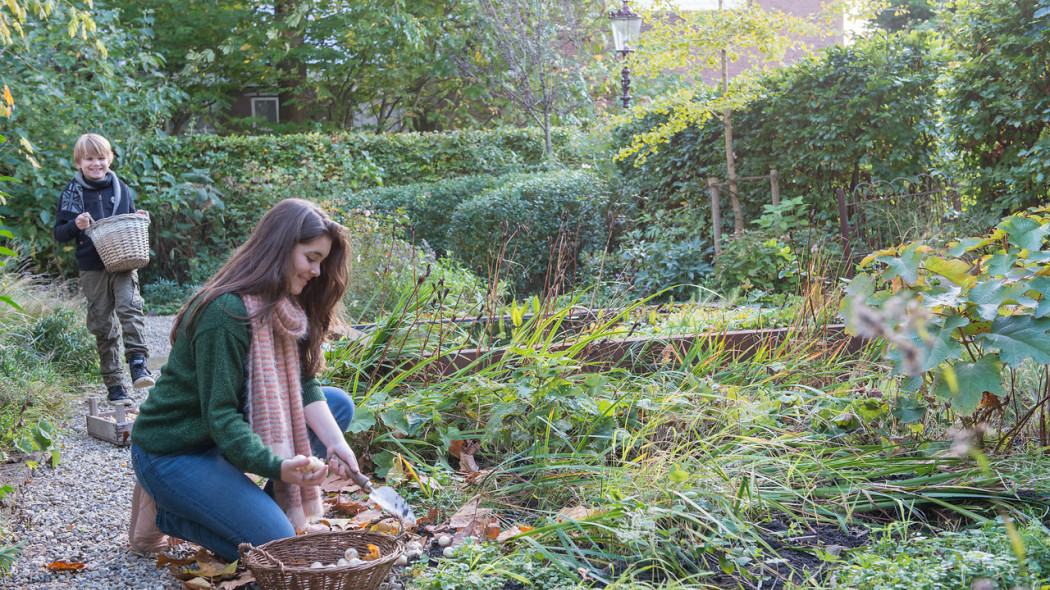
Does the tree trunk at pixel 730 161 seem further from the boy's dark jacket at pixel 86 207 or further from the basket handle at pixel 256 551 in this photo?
the basket handle at pixel 256 551

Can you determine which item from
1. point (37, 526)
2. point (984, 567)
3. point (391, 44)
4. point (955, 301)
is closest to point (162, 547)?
point (37, 526)

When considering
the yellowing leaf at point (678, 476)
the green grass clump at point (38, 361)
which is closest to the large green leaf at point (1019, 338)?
the yellowing leaf at point (678, 476)

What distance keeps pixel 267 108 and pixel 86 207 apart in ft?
41.0

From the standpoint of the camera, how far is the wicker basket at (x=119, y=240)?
180 inches

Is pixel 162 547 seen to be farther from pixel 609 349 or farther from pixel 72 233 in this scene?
pixel 72 233

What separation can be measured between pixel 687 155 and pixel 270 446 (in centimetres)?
715

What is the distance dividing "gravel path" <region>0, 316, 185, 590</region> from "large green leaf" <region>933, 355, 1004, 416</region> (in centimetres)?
227

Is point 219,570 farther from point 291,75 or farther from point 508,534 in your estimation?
point 291,75

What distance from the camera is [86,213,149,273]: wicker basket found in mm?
4570

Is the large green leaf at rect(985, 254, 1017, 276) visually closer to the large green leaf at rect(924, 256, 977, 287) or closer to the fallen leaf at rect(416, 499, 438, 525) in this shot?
the large green leaf at rect(924, 256, 977, 287)

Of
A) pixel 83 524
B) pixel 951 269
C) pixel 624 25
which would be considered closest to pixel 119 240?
pixel 83 524

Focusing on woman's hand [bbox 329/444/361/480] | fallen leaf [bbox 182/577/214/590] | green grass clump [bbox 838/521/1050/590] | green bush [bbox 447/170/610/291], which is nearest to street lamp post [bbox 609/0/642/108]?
green bush [bbox 447/170/610/291]

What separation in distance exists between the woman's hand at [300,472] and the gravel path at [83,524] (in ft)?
1.87

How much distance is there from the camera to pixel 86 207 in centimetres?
480
